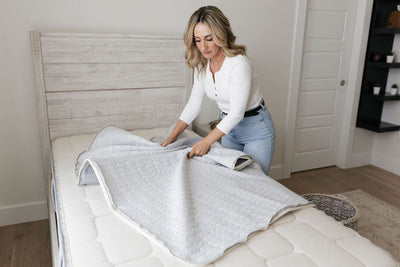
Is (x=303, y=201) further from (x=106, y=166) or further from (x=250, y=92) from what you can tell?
(x=106, y=166)

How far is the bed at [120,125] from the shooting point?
1.10 m

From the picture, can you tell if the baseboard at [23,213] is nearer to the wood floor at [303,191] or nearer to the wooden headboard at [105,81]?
the wood floor at [303,191]

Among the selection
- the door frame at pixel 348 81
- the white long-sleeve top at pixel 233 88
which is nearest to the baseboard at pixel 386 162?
the door frame at pixel 348 81

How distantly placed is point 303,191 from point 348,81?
46.8 inches

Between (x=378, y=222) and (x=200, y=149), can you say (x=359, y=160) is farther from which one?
(x=200, y=149)

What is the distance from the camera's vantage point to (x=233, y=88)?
172 cm

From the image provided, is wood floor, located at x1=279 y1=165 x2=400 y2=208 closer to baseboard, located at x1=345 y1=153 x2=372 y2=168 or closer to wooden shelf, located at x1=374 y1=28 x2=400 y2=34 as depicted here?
baseboard, located at x1=345 y1=153 x2=372 y2=168

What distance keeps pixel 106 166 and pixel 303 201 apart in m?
0.88

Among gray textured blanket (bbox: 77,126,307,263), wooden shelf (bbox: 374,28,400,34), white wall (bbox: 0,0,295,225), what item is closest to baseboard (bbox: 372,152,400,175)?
wooden shelf (bbox: 374,28,400,34)

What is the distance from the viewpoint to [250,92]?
1.84 meters

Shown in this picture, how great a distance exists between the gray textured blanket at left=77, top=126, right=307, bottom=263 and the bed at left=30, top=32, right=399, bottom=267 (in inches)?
1.8

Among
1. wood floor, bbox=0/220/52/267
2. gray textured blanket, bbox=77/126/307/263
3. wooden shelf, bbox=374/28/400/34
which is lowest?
wood floor, bbox=0/220/52/267

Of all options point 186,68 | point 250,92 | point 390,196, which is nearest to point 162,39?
point 186,68

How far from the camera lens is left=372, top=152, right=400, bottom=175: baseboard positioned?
3381mm
